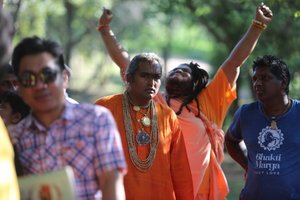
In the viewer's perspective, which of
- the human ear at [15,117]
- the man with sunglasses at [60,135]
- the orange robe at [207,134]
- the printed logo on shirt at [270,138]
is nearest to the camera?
the man with sunglasses at [60,135]

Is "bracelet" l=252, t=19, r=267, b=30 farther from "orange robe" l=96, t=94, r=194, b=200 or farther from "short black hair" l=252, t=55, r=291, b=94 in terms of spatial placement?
"orange robe" l=96, t=94, r=194, b=200

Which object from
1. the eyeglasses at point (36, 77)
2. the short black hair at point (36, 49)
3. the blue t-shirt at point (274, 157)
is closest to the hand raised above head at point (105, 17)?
the blue t-shirt at point (274, 157)

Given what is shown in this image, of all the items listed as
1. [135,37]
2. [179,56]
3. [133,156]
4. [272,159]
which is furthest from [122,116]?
[179,56]

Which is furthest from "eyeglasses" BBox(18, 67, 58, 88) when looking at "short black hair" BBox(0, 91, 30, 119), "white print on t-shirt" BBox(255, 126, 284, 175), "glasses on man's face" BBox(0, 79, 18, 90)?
"white print on t-shirt" BBox(255, 126, 284, 175)

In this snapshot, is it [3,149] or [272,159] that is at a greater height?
[3,149]

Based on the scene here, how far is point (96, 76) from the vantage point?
104 ft

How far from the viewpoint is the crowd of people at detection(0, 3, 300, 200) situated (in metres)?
3.76

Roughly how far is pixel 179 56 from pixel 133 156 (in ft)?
133

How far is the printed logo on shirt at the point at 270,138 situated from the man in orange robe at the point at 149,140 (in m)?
0.65

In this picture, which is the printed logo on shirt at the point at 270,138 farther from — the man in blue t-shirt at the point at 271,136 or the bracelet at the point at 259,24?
the bracelet at the point at 259,24

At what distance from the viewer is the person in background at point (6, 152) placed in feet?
10.6

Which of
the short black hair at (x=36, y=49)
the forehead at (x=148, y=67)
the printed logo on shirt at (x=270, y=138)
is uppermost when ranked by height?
the short black hair at (x=36, y=49)

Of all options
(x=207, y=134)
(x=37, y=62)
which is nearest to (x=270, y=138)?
(x=207, y=134)

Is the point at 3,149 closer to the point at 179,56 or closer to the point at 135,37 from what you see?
the point at 135,37
